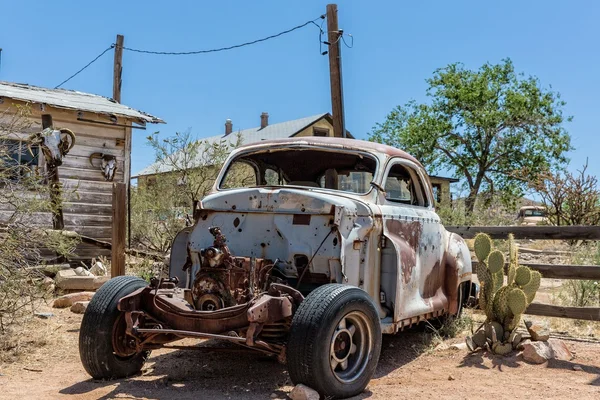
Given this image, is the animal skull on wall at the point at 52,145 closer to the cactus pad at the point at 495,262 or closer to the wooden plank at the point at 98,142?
the wooden plank at the point at 98,142

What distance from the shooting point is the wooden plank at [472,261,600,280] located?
7.07 m

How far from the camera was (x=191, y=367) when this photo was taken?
575cm

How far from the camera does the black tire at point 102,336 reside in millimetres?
5000

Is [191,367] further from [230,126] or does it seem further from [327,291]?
[230,126]

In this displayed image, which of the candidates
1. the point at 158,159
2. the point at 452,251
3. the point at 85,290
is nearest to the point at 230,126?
the point at 158,159

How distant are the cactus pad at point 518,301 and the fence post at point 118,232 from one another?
16.3ft

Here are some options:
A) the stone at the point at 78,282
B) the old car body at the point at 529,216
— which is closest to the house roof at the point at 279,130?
the old car body at the point at 529,216

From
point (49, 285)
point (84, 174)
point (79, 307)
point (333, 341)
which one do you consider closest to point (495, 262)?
point (333, 341)

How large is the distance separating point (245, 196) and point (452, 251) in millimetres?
2601

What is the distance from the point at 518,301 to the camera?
6215 mm

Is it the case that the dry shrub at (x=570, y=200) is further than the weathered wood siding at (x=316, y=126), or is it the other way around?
the weathered wood siding at (x=316, y=126)

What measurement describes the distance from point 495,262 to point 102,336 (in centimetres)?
403

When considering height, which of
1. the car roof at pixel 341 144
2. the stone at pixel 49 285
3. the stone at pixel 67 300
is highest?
the car roof at pixel 341 144

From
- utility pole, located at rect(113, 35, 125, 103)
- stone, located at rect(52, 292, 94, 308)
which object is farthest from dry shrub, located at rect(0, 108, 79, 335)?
utility pole, located at rect(113, 35, 125, 103)
